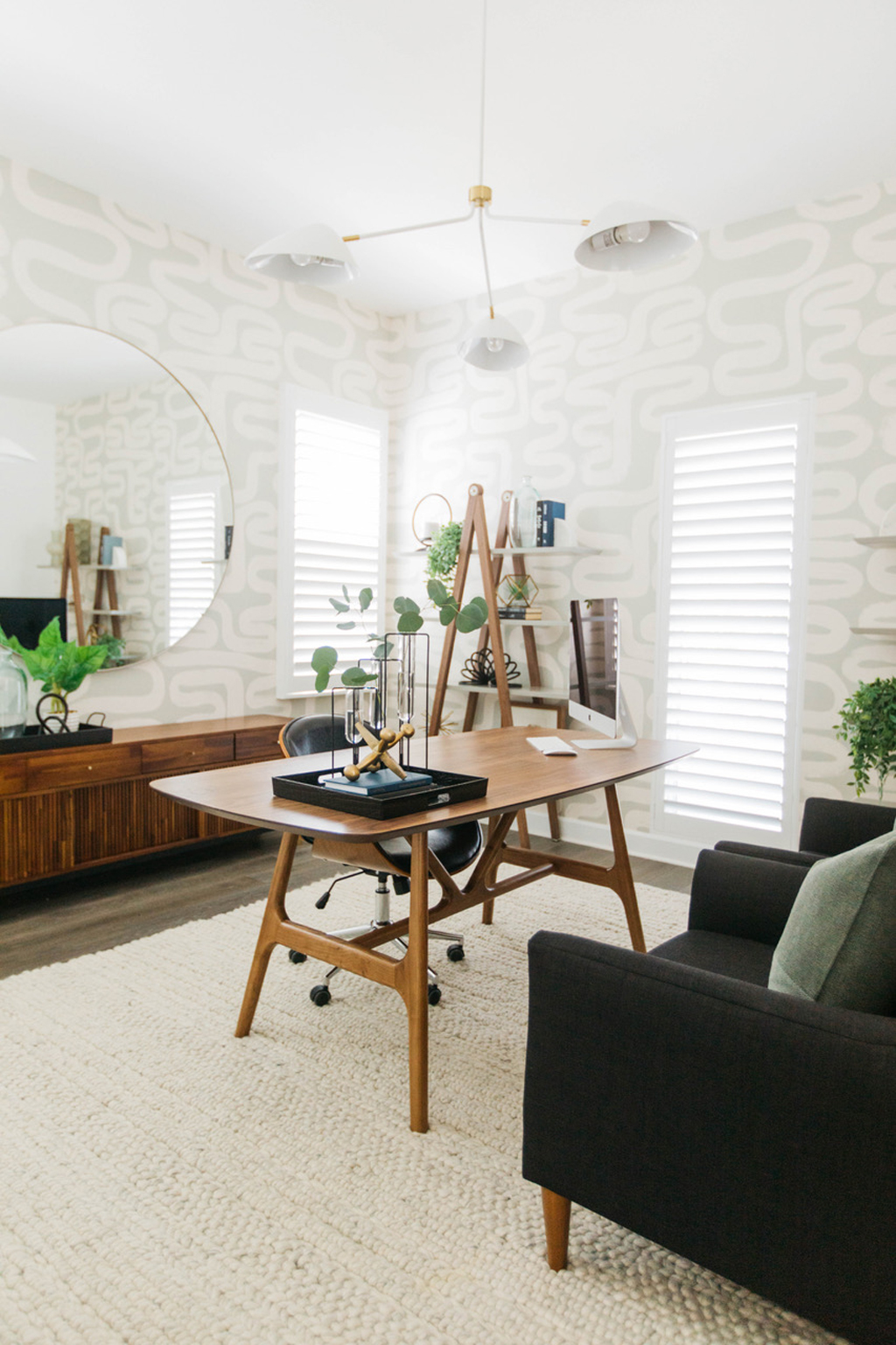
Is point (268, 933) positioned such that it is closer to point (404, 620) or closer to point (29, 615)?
point (404, 620)

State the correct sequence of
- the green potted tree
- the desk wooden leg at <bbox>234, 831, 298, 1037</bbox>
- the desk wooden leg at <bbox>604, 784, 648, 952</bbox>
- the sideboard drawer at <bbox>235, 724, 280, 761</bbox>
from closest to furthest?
the desk wooden leg at <bbox>234, 831, 298, 1037</bbox>, the desk wooden leg at <bbox>604, 784, 648, 952</bbox>, the green potted tree, the sideboard drawer at <bbox>235, 724, 280, 761</bbox>

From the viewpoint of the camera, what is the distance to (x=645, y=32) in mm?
2529

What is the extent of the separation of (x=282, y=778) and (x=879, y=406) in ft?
9.43

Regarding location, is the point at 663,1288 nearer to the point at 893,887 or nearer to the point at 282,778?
the point at 893,887

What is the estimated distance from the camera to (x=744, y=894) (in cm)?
196

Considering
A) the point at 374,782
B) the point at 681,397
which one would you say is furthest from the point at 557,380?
the point at 374,782

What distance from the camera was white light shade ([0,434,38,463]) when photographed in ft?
11.2

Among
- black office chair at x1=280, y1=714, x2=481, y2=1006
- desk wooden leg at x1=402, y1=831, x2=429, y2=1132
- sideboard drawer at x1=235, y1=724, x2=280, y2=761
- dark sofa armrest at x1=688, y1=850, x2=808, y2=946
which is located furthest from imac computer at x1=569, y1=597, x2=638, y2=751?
sideboard drawer at x1=235, y1=724, x2=280, y2=761

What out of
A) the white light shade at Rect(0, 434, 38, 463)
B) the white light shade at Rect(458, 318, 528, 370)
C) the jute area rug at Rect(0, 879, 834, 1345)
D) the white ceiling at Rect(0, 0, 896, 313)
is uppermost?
the white ceiling at Rect(0, 0, 896, 313)

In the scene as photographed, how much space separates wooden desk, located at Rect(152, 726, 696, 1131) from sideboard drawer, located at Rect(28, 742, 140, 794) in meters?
1.29

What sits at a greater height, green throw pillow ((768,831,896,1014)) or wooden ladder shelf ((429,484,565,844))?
wooden ladder shelf ((429,484,565,844))

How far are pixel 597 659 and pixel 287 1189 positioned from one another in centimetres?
161

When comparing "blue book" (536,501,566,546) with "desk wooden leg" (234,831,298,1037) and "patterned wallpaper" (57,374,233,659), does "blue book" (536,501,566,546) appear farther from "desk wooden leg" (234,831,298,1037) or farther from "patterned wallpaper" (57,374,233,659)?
"desk wooden leg" (234,831,298,1037)

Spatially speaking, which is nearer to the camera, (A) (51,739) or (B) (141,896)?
(A) (51,739)
